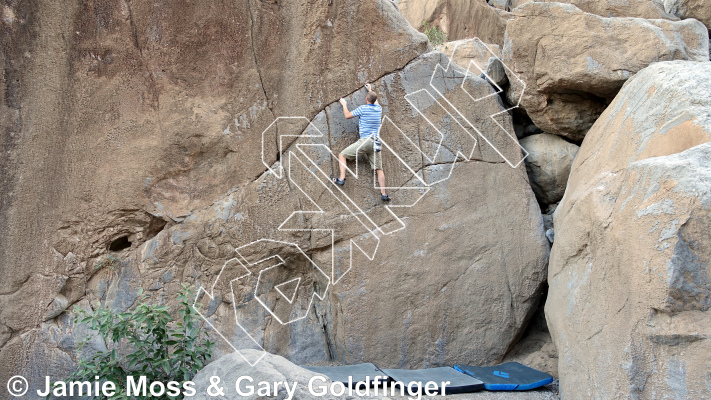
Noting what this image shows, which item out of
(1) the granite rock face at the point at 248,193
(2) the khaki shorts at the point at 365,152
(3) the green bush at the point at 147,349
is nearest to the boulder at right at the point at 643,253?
(1) the granite rock face at the point at 248,193

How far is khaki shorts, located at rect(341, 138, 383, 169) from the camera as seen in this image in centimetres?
445

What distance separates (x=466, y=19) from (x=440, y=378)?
7.06 m

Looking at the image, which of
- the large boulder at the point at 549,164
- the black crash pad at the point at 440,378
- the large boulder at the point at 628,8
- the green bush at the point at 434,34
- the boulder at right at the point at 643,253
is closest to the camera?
the boulder at right at the point at 643,253

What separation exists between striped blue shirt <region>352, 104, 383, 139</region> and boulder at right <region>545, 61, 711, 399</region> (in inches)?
64.3

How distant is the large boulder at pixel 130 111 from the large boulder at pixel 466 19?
16.7 feet

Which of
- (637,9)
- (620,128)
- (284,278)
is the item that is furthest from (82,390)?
(637,9)

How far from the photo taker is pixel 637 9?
5.66 m

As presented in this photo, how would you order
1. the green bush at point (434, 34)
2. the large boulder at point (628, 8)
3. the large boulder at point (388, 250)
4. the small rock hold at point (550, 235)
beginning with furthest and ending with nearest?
the green bush at point (434, 34) < the large boulder at point (628, 8) < the small rock hold at point (550, 235) < the large boulder at point (388, 250)

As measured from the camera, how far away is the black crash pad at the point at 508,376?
391 centimetres

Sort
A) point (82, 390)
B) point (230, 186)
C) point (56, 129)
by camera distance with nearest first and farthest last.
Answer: point (82, 390), point (56, 129), point (230, 186)

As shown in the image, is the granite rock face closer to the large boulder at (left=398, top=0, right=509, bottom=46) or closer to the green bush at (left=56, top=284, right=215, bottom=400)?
the green bush at (left=56, top=284, right=215, bottom=400)

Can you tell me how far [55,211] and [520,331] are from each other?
385cm

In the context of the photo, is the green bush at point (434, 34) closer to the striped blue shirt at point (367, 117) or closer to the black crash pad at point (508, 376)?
the striped blue shirt at point (367, 117)

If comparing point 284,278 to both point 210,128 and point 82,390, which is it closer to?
point 210,128
